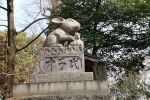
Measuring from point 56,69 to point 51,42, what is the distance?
64 centimetres

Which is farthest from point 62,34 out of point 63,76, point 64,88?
point 64,88

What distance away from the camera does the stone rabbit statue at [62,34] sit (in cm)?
552

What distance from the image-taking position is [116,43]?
13203 mm

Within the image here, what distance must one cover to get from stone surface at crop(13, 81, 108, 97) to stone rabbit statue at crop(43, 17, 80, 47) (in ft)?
3.09

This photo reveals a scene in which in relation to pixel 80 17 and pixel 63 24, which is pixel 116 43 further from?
pixel 63 24

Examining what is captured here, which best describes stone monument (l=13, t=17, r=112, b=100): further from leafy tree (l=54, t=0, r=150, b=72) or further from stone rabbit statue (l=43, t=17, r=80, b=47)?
leafy tree (l=54, t=0, r=150, b=72)

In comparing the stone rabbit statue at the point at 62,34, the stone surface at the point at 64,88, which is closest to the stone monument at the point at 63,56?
the stone rabbit statue at the point at 62,34

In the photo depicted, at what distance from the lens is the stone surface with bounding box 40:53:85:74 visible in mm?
5242

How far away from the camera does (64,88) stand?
490cm

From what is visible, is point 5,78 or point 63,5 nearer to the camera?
point 5,78

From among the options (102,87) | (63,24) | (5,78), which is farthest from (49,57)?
(5,78)

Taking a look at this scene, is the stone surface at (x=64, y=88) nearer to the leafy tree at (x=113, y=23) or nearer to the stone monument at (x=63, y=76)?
the stone monument at (x=63, y=76)

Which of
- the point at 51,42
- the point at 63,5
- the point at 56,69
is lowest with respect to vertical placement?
the point at 56,69

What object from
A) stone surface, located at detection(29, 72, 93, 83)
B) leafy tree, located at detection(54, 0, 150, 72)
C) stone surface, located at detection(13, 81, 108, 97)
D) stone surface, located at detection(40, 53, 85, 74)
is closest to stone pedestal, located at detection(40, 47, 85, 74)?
stone surface, located at detection(40, 53, 85, 74)
